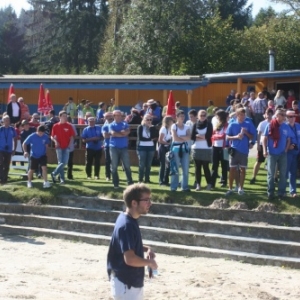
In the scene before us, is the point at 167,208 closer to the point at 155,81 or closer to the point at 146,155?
the point at 146,155

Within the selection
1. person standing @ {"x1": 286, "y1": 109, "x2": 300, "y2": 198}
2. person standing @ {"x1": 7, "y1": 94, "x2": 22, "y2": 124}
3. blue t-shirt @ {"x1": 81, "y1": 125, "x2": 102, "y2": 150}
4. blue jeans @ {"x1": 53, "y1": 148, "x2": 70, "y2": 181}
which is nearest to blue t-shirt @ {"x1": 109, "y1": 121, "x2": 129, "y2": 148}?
blue jeans @ {"x1": 53, "y1": 148, "x2": 70, "y2": 181}

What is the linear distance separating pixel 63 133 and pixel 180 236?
16.9 feet

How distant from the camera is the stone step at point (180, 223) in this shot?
12.5m

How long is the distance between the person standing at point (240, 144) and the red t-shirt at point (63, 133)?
4.44m

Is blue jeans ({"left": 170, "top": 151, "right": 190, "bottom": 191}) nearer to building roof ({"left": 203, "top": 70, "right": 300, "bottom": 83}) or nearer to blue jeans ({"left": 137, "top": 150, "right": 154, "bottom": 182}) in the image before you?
blue jeans ({"left": 137, "top": 150, "right": 154, "bottom": 182})

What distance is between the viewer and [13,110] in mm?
20172

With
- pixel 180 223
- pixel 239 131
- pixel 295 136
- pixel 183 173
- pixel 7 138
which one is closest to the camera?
pixel 180 223

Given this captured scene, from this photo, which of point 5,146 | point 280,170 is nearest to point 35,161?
point 5,146

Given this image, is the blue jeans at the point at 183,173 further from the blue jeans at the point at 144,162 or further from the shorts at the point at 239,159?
the blue jeans at the point at 144,162

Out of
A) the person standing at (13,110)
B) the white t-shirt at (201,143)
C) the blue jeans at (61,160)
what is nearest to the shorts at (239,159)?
the white t-shirt at (201,143)

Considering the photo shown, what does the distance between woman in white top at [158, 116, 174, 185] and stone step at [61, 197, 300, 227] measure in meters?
1.74

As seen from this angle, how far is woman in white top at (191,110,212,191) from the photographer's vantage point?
1536 cm

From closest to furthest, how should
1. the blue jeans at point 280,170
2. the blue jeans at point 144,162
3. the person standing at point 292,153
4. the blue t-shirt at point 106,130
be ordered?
1. the blue jeans at point 280,170
2. the person standing at point 292,153
3. the blue jeans at point 144,162
4. the blue t-shirt at point 106,130

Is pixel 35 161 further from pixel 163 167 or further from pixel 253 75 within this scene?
pixel 253 75
